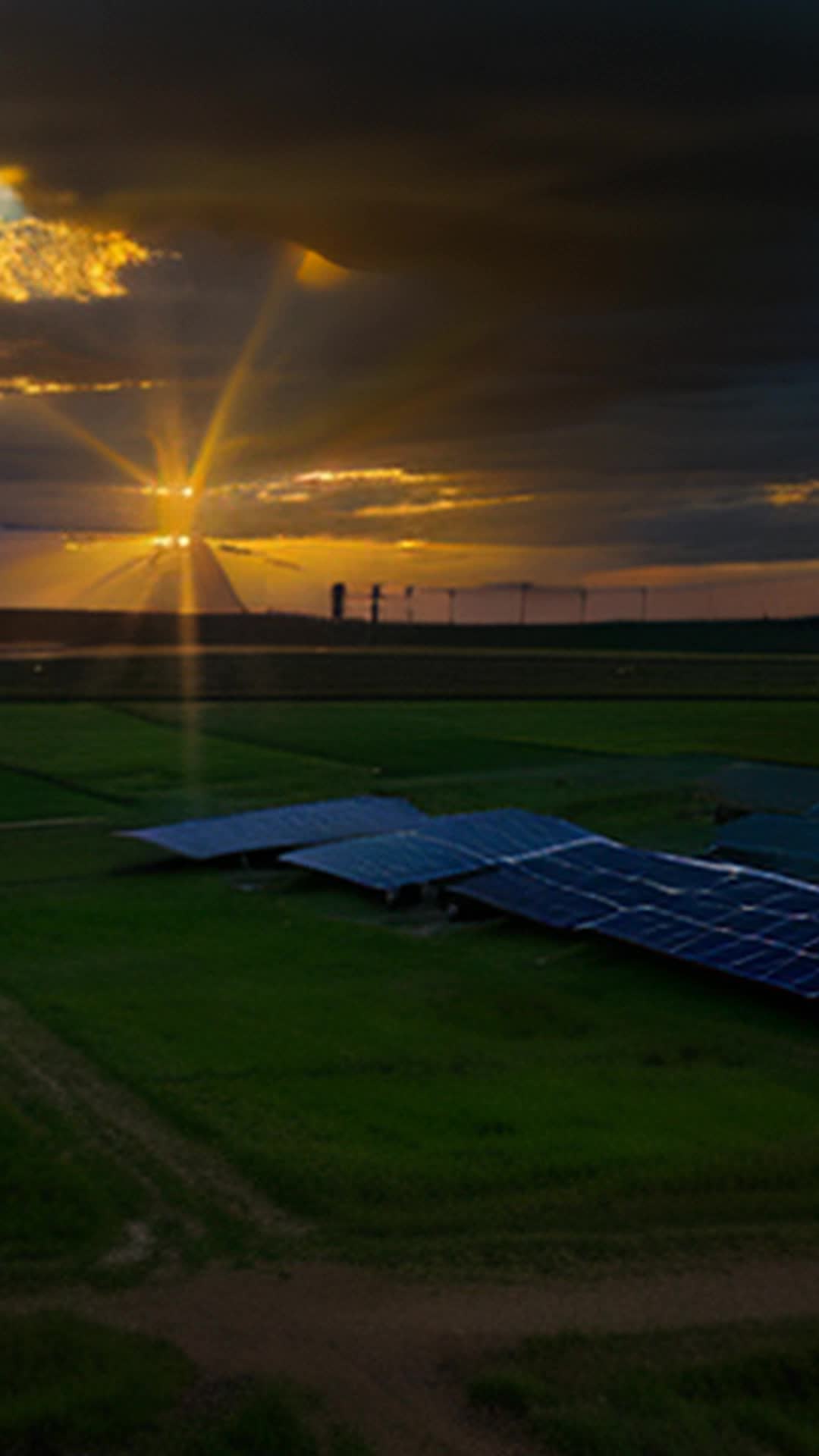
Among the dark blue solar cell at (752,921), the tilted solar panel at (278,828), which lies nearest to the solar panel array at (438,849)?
the tilted solar panel at (278,828)

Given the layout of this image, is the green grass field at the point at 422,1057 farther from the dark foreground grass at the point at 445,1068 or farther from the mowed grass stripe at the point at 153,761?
the mowed grass stripe at the point at 153,761

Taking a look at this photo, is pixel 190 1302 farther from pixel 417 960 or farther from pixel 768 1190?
pixel 417 960

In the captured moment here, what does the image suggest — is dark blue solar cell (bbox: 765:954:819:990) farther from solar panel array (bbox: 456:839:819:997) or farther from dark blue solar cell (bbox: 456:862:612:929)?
dark blue solar cell (bbox: 456:862:612:929)

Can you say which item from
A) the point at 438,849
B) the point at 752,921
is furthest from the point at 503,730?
the point at 752,921

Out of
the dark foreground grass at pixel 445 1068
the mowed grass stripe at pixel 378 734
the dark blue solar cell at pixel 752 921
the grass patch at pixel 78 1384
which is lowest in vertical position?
the grass patch at pixel 78 1384

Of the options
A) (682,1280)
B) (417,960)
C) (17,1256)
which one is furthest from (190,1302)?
(417,960)
